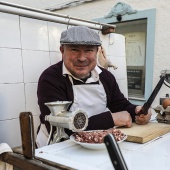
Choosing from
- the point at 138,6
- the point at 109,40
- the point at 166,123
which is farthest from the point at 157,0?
the point at 166,123

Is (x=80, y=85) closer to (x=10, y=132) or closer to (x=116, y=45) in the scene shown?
(x=10, y=132)

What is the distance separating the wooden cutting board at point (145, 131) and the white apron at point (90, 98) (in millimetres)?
294

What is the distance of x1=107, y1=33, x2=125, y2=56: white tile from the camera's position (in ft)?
7.57

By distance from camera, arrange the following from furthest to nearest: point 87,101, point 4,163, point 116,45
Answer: point 116,45 → point 87,101 → point 4,163

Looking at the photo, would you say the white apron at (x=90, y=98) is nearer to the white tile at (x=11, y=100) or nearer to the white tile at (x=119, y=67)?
the white tile at (x=11, y=100)

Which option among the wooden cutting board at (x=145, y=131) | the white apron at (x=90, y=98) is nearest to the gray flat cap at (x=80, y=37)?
the white apron at (x=90, y=98)

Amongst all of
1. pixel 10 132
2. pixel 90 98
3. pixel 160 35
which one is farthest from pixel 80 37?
pixel 160 35

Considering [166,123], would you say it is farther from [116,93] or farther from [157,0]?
[157,0]

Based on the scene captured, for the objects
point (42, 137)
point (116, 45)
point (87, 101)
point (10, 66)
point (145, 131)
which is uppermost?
point (116, 45)

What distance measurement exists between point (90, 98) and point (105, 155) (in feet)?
2.00

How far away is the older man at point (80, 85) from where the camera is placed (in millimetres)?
1413

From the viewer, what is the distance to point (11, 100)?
61.7 inches

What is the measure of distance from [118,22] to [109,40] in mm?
855

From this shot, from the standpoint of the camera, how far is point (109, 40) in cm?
229
